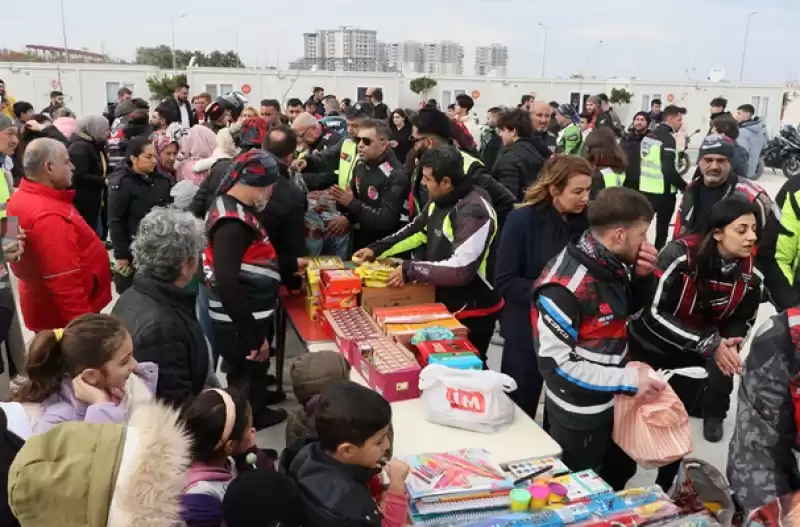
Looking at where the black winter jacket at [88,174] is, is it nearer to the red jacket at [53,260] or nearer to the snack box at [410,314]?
the red jacket at [53,260]

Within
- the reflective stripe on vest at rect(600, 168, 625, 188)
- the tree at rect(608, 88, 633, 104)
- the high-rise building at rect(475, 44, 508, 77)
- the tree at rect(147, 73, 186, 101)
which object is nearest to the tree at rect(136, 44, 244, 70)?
the tree at rect(147, 73, 186, 101)

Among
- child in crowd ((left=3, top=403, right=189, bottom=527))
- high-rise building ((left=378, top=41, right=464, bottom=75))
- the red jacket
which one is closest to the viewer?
child in crowd ((left=3, top=403, right=189, bottom=527))

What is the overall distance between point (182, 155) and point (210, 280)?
258 centimetres

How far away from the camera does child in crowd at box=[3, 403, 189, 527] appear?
122 centimetres

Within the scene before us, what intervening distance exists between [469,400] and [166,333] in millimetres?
1153

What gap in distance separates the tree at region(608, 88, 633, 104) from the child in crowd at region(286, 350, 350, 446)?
79.1ft

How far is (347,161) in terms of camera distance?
511 centimetres

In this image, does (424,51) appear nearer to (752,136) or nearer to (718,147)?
(752,136)

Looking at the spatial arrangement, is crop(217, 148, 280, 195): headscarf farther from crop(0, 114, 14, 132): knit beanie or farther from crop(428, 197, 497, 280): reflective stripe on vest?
crop(0, 114, 14, 132): knit beanie

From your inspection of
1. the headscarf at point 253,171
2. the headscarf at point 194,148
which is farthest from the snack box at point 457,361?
the headscarf at point 194,148

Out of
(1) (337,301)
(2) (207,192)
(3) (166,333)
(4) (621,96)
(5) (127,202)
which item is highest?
(4) (621,96)

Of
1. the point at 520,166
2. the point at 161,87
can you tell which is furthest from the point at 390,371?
the point at 161,87

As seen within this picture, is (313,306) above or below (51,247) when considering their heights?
below

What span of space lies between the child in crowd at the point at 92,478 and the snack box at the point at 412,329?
1776mm
